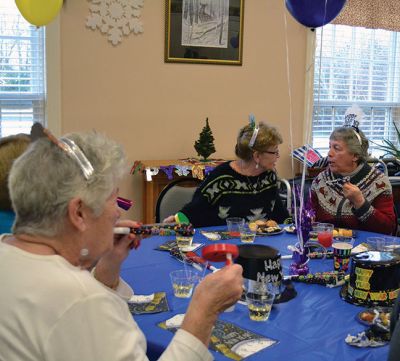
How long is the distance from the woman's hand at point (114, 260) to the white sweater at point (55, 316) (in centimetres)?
47

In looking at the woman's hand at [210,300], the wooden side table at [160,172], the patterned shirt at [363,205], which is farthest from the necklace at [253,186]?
the woman's hand at [210,300]

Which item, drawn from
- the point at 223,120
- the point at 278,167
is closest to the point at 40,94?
the point at 223,120

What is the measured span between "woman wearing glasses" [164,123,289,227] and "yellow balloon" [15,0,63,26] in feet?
4.87

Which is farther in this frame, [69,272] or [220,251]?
[220,251]

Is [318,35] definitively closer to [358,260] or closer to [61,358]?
[358,260]

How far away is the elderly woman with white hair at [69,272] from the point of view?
1.03 meters

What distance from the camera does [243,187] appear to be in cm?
290

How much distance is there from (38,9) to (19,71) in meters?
0.74

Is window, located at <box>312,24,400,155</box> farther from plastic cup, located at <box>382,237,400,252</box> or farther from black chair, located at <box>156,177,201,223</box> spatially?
plastic cup, located at <box>382,237,400,252</box>

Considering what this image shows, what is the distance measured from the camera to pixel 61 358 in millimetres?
A: 1017

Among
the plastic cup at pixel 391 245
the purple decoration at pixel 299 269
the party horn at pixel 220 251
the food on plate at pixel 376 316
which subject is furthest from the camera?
the plastic cup at pixel 391 245

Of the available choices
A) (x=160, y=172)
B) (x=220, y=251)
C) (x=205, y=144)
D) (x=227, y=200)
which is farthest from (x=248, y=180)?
(x=220, y=251)

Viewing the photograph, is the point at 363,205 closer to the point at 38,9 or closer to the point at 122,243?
the point at 122,243

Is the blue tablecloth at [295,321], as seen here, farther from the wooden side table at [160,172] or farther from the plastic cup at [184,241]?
the wooden side table at [160,172]
